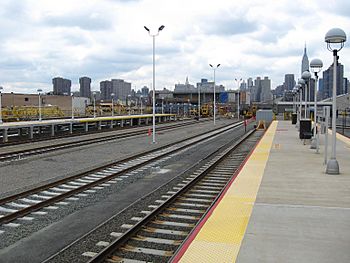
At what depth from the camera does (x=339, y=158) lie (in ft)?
57.6

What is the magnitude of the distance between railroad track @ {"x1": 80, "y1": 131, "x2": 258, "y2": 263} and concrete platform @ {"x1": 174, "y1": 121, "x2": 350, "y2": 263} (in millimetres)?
508

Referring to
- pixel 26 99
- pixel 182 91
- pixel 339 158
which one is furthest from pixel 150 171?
pixel 182 91

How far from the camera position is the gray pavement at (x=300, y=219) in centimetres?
602

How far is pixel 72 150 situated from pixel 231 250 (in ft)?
58.0

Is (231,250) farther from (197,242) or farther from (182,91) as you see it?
(182,91)

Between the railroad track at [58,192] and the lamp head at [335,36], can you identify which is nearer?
the railroad track at [58,192]

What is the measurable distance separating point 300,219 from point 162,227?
9.06 ft

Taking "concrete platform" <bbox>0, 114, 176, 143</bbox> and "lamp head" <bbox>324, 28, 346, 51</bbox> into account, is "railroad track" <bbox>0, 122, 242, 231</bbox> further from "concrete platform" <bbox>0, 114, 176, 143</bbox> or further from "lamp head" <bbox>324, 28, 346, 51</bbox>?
"concrete platform" <bbox>0, 114, 176, 143</bbox>

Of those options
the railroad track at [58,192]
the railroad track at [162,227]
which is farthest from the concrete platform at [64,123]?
the railroad track at [162,227]

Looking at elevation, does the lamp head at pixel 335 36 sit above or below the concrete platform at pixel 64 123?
above

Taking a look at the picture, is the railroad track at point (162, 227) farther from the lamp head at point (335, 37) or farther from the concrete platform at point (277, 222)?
the lamp head at point (335, 37)

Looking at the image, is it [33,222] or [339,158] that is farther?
[339,158]

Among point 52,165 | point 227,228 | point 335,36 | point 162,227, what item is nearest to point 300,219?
point 227,228

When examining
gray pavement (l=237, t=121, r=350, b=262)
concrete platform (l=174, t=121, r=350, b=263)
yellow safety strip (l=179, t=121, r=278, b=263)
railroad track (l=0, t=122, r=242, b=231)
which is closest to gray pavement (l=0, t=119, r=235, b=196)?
railroad track (l=0, t=122, r=242, b=231)
